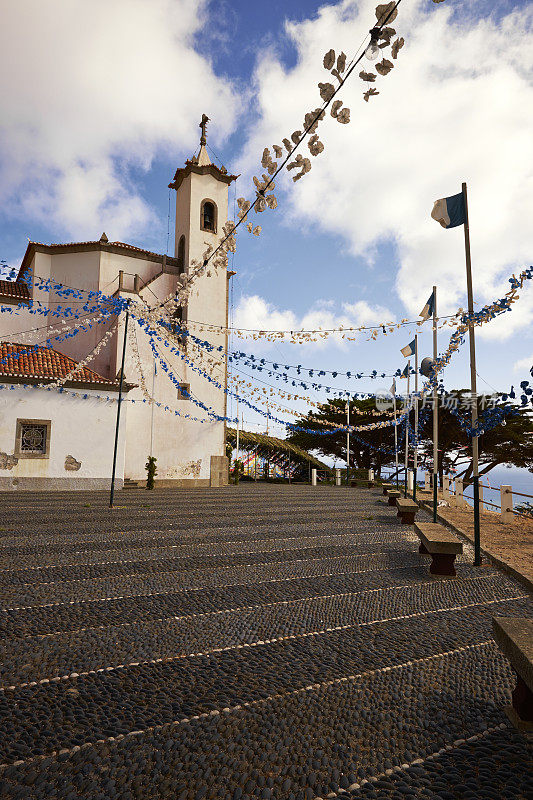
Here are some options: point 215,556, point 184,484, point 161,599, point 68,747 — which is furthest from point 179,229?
point 68,747

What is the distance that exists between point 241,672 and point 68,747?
131 cm

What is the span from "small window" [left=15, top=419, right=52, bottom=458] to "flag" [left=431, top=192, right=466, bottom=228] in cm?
1658

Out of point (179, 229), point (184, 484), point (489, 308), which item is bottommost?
point (184, 484)

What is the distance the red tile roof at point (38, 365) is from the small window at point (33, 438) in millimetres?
1814

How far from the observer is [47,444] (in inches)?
790

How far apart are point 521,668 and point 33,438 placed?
65.7 ft

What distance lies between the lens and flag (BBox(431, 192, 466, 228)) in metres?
9.05

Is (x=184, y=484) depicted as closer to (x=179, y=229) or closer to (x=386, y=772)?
(x=179, y=229)

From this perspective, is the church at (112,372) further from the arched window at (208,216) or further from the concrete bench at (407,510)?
the concrete bench at (407,510)

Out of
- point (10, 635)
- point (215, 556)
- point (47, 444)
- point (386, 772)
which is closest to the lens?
point (386, 772)

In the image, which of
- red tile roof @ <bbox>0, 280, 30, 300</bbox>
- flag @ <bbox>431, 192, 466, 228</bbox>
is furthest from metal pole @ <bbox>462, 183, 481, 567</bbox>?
red tile roof @ <bbox>0, 280, 30, 300</bbox>

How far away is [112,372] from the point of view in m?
25.1

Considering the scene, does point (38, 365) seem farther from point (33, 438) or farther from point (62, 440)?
point (62, 440)

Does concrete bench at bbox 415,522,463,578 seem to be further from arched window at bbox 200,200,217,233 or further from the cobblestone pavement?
arched window at bbox 200,200,217,233
